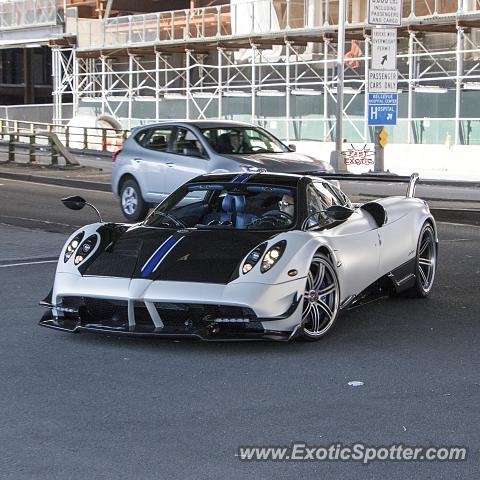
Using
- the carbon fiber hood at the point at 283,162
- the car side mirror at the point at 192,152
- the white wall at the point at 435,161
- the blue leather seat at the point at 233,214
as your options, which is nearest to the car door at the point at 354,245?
the blue leather seat at the point at 233,214

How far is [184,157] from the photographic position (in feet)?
54.3

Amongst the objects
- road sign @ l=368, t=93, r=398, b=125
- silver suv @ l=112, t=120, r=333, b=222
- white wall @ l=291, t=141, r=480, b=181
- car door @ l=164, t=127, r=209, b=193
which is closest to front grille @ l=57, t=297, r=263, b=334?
silver suv @ l=112, t=120, r=333, b=222

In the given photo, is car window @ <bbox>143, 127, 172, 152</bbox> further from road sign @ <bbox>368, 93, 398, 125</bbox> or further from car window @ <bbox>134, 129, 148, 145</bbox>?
road sign @ <bbox>368, 93, 398, 125</bbox>

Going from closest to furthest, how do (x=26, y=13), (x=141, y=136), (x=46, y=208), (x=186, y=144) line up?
(x=186, y=144) < (x=141, y=136) < (x=46, y=208) < (x=26, y=13)

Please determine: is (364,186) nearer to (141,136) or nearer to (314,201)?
(141,136)

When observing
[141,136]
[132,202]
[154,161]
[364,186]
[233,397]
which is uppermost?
[141,136]

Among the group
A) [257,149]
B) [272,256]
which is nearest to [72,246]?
[272,256]

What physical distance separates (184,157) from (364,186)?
997cm

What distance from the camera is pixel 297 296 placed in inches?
287

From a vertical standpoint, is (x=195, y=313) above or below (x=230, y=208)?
below

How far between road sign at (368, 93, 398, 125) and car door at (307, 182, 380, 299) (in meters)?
17.3

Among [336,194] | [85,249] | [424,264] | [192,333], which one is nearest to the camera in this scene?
[192,333]

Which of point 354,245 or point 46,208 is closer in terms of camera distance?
point 354,245

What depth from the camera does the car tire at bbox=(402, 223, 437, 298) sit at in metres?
9.41
